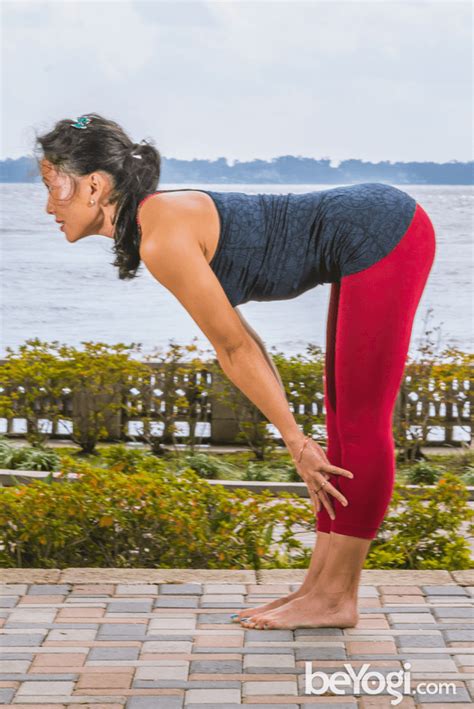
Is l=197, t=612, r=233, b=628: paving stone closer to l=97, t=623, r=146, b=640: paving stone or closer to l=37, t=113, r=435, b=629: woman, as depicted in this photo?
l=97, t=623, r=146, b=640: paving stone

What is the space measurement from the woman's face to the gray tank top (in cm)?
33

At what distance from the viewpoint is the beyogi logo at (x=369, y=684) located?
2.91 m

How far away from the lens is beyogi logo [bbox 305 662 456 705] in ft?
9.53

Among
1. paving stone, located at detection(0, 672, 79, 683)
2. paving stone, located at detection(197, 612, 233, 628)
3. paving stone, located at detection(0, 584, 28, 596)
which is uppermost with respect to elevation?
paving stone, located at detection(0, 672, 79, 683)

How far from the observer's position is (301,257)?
3.19 m

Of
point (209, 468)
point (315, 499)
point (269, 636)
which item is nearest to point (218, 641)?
point (269, 636)

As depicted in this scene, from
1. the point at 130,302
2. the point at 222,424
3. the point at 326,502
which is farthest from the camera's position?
the point at 130,302

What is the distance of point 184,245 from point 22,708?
1.30m

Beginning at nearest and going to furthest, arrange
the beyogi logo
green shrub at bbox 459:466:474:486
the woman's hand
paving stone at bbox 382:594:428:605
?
the beyogi logo
the woman's hand
paving stone at bbox 382:594:428:605
green shrub at bbox 459:466:474:486

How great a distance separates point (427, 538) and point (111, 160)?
219cm

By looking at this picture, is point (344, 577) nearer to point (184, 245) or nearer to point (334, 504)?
point (334, 504)

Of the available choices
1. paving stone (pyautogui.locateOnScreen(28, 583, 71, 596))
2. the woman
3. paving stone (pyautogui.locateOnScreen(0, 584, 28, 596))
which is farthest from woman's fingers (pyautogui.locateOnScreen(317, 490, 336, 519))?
paving stone (pyautogui.locateOnScreen(0, 584, 28, 596))

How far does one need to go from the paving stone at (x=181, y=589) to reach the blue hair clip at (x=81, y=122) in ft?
5.34

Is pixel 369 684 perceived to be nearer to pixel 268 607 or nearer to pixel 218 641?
pixel 218 641
